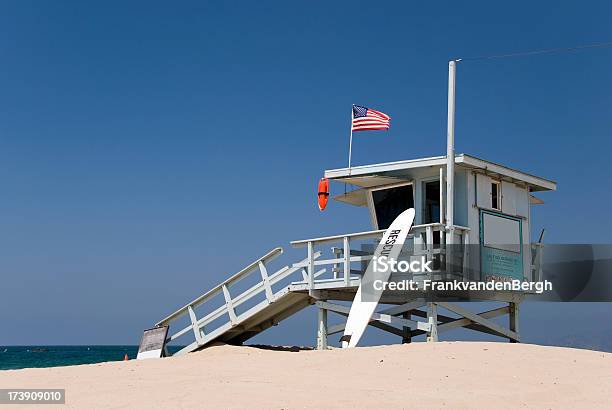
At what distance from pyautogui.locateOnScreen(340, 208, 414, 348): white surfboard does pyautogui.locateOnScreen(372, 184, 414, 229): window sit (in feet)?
5.53

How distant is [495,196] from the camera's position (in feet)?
63.0

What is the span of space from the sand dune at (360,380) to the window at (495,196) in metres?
5.31

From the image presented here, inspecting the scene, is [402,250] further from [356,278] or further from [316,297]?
[316,297]

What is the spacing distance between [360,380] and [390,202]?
9210mm

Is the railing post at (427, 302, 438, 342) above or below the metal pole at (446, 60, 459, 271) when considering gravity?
below

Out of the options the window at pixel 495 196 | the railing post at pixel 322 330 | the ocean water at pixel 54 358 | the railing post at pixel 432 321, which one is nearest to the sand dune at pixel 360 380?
the railing post at pixel 432 321

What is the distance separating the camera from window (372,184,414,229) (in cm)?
1942

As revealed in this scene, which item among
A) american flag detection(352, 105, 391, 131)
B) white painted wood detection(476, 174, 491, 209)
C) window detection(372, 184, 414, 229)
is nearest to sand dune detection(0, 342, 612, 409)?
white painted wood detection(476, 174, 491, 209)

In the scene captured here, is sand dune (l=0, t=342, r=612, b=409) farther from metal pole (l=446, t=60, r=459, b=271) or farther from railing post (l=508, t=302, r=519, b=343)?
railing post (l=508, t=302, r=519, b=343)

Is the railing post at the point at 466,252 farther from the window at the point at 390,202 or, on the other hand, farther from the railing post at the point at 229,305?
the railing post at the point at 229,305

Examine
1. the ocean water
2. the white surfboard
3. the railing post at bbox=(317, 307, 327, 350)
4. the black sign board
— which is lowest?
the ocean water

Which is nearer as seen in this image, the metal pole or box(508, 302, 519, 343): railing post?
the metal pole

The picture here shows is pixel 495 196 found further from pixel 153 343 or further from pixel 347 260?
pixel 153 343

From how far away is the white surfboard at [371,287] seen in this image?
17.2m
